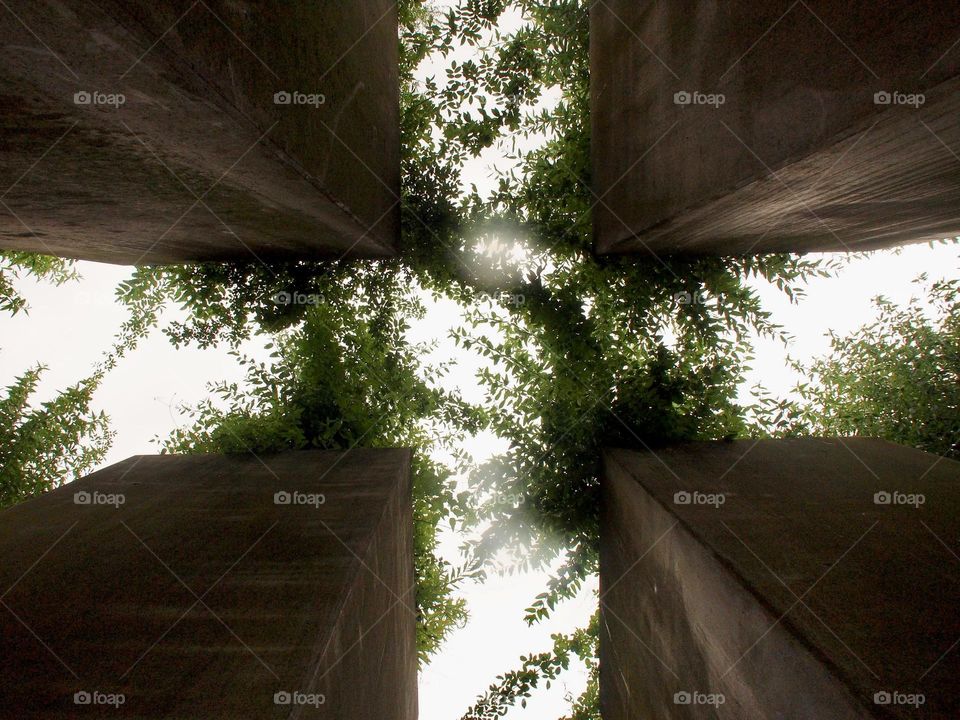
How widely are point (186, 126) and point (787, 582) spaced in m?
2.39

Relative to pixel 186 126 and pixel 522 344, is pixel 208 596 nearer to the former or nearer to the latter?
pixel 186 126

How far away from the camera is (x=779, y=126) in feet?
5.68

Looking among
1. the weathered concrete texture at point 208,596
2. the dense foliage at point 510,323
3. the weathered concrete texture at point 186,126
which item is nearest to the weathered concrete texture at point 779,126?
the dense foliage at point 510,323

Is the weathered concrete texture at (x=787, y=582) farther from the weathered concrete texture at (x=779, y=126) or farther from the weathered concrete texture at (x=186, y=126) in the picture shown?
the weathered concrete texture at (x=186, y=126)

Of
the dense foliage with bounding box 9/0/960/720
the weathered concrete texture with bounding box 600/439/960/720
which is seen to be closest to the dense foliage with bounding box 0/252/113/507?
the dense foliage with bounding box 9/0/960/720

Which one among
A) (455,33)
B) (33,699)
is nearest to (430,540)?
(33,699)

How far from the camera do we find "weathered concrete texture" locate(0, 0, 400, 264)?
110 centimetres

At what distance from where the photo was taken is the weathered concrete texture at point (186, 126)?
1104 millimetres

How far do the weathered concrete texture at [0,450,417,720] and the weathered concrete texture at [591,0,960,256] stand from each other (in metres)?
2.25

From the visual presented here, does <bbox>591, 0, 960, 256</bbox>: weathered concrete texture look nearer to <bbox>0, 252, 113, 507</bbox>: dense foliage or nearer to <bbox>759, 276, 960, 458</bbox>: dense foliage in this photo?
<bbox>759, 276, 960, 458</bbox>: dense foliage

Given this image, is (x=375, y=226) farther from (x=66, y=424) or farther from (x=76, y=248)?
(x=66, y=424)

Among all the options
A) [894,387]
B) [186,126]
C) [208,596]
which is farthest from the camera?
[894,387]

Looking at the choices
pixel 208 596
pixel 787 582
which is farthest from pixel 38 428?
pixel 787 582

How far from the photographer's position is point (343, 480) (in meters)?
3.20
